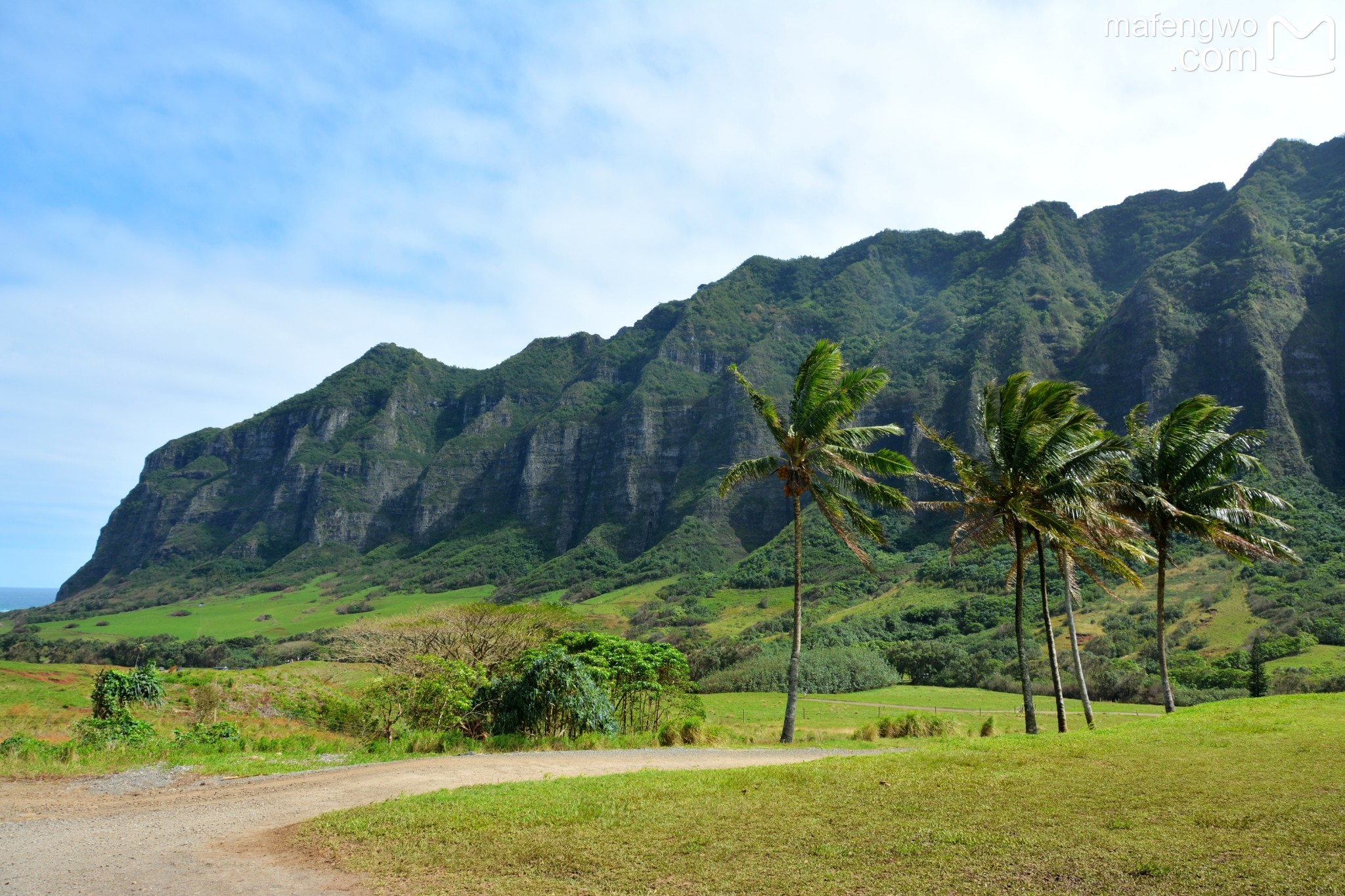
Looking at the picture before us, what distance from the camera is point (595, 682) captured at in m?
20.1

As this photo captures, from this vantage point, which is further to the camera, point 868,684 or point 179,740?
point 868,684

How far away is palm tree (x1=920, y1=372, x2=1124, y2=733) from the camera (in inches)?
720

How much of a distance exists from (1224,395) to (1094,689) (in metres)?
76.6

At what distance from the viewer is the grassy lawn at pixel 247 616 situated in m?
103

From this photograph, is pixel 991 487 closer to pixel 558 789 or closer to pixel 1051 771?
pixel 1051 771

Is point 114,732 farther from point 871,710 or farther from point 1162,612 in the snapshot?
point 871,710

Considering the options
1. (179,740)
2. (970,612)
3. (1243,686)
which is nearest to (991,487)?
(179,740)

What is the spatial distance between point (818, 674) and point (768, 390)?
104394 millimetres

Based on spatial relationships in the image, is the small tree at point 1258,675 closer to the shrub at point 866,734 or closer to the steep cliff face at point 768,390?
the shrub at point 866,734

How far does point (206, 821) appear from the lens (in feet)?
30.6

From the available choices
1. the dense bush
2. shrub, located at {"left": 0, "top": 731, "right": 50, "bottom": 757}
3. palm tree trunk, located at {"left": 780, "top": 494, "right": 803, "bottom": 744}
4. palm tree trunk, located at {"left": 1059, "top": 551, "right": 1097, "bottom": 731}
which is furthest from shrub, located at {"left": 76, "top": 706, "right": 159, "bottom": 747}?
palm tree trunk, located at {"left": 1059, "top": 551, "right": 1097, "bottom": 731}

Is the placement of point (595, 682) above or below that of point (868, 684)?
above

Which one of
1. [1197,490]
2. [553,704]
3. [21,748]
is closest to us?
[21,748]

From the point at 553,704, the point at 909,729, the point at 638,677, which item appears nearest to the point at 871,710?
the point at 909,729
